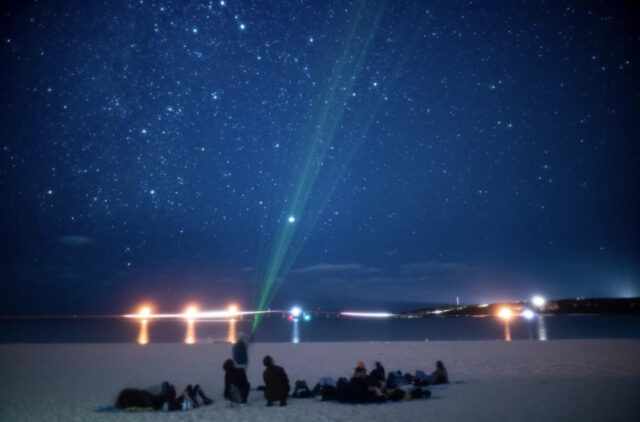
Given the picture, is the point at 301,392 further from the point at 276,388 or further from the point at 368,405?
the point at 368,405

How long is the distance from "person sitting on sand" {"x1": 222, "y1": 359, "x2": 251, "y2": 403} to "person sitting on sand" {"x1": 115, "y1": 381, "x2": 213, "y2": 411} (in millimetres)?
949

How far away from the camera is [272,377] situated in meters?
11.3

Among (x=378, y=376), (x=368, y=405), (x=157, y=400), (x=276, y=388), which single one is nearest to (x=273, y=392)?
(x=276, y=388)

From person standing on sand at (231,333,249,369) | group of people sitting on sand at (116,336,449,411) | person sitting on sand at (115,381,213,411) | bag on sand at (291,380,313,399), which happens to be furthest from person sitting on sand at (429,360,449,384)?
person sitting on sand at (115,381,213,411)

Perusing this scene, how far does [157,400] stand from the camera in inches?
427

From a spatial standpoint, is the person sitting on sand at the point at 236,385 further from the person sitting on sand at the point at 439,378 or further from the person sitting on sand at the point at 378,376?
the person sitting on sand at the point at 439,378

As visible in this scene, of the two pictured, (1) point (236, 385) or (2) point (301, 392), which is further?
(2) point (301, 392)

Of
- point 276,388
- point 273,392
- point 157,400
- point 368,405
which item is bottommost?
point 368,405

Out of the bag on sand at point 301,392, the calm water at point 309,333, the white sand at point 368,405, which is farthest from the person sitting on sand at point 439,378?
the calm water at point 309,333

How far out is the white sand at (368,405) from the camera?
10133mm

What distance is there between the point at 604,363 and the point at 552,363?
227 centimetres

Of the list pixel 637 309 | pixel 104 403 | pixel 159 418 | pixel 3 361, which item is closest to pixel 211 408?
pixel 159 418

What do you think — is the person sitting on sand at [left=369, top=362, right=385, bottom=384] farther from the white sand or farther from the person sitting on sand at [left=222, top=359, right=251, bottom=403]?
the person sitting on sand at [left=222, top=359, right=251, bottom=403]

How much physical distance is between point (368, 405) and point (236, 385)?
12.1 ft
